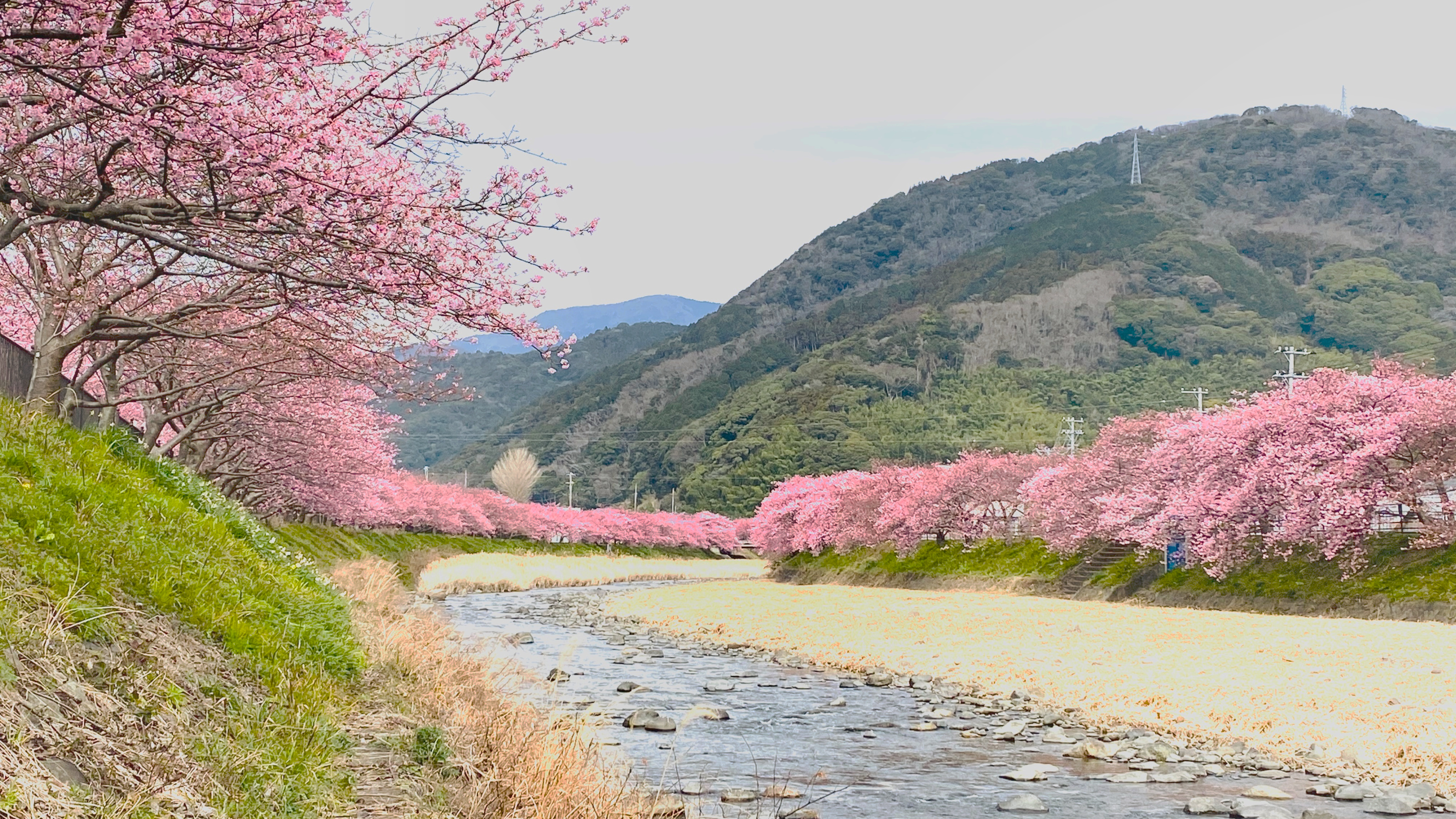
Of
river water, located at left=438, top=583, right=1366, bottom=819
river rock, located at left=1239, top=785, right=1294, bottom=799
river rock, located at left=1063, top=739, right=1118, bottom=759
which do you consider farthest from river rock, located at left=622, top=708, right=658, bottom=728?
river rock, located at left=1239, top=785, right=1294, bottom=799

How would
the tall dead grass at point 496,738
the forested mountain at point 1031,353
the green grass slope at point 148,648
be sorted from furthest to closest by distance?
the forested mountain at point 1031,353
the tall dead grass at point 496,738
the green grass slope at point 148,648

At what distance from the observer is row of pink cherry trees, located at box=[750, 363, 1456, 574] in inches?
1236

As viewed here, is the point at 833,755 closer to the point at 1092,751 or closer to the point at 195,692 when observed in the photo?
the point at 1092,751

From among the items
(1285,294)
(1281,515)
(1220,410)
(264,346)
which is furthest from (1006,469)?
(1285,294)

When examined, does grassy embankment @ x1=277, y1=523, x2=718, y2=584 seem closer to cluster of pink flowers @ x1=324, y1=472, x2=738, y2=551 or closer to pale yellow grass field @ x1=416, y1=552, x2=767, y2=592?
cluster of pink flowers @ x1=324, y1=472, x2=738, y2=551

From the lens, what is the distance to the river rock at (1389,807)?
10.7m

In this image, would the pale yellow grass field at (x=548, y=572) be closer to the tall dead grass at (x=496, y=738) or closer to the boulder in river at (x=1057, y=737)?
the tall dead grass at (x=496, y=738)

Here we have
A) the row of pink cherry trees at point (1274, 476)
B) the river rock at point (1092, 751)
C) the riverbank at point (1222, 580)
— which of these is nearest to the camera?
the river rock at point (1092, 751)

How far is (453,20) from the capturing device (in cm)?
1016

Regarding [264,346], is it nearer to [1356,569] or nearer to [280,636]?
[280,636]

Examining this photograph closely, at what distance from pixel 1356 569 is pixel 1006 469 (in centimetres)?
2987

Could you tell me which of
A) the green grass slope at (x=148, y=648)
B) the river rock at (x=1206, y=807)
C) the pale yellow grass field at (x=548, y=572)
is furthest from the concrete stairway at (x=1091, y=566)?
the green grass slope at (x=148, y=648)

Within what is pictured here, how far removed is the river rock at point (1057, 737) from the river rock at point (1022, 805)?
3481mm

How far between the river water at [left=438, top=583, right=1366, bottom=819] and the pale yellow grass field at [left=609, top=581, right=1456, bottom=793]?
1.48 metres
